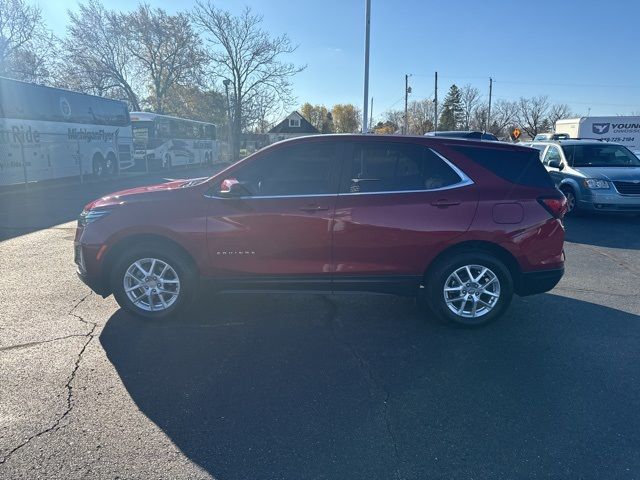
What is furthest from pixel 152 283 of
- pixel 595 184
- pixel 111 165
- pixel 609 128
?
pixel 609 128

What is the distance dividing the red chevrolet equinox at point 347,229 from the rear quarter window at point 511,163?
0.01 meters

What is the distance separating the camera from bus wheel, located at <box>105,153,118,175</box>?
21214 mm

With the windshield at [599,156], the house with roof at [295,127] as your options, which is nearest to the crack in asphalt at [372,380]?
the windshield at [599,156]

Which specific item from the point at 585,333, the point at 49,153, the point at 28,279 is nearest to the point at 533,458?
the point at 585,333

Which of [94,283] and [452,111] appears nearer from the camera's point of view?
[94,283]

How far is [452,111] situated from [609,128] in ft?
165

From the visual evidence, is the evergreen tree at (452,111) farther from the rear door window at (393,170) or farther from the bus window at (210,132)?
the rear door window at (393,170)

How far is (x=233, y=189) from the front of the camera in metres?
4.02

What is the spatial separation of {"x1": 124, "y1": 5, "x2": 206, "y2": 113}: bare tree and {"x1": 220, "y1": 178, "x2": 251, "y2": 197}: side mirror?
39.8 meters

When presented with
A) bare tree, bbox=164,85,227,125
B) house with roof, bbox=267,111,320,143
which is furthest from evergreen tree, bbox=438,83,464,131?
bare tree, bbox=164,85,227,125

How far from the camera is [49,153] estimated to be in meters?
16.9

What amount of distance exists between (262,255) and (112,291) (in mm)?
1534

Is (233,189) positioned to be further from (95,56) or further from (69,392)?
(95,56)

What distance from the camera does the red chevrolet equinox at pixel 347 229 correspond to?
409cm
